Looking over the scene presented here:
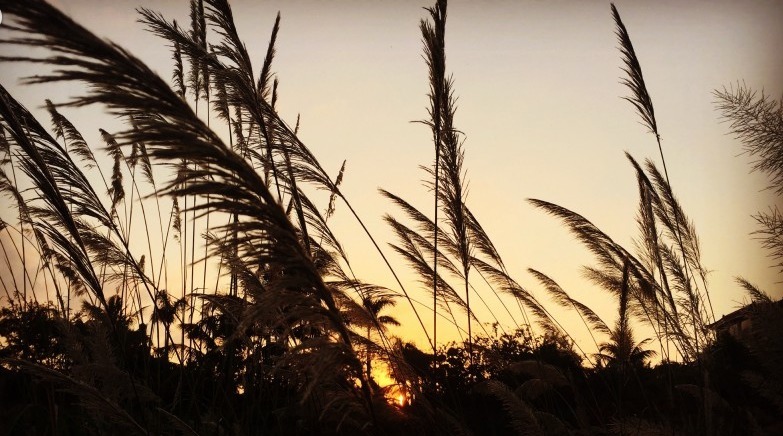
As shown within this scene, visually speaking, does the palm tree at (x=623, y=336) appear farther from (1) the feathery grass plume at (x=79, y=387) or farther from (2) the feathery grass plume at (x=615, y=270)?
(1) the feathery grass plume at (x=79, y=387)

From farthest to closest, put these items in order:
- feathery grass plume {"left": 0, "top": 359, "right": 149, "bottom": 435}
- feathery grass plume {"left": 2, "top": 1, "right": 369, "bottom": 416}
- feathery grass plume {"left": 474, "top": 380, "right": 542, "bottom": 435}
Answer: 1. feathery grass plume {"left": 474, "top": 380, "right": 542, "bottom": 435}
2. feathery grass plume {"left": 0, "top": 359, "right": 149, "bottom": 435}
3. feathery grass plume {"left": 2, "top": 1, "right": 369, "bottom": 416}

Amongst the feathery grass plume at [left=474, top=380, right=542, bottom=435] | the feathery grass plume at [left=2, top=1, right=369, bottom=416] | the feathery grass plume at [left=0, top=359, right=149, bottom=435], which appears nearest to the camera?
the feathery grass plume at [left=2, top=1, right=369, bottom=416]

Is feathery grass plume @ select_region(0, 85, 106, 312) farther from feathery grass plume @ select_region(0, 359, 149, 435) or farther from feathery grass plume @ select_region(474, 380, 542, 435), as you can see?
feathery grass plume @ select_region(474, 380, 542, 435)

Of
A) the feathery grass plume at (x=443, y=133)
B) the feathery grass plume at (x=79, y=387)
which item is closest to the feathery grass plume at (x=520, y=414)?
the feathery grass plume at (x=443, y=133)

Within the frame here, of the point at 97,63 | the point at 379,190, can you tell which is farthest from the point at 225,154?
the point at 379,190

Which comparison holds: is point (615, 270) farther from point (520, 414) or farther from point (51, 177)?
point (51, 177)

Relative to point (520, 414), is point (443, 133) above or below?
above

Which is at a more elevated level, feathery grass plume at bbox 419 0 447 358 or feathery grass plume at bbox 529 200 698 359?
feathery grass plume at bbox 419 0 447 358

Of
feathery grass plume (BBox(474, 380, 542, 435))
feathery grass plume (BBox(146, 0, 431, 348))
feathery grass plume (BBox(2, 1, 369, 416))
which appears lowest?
feathery grass plume (BBox(474, 380, 542, 435))

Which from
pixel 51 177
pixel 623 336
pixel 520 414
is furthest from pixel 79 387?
pixel 623 336

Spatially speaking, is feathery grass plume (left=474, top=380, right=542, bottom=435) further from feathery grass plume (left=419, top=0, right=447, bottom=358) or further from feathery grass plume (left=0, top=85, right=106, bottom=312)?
feathery grass plume (left=0, top=85, right=106, bottom=312)

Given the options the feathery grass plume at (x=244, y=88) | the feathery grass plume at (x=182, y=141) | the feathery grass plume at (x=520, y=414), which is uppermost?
the feathery grass plume at (x=244, y=88)

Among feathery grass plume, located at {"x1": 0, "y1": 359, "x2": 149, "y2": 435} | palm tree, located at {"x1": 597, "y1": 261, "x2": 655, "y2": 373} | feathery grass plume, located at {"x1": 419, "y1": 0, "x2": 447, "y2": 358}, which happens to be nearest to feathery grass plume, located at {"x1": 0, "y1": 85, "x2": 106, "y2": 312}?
feathery grass plume, located at {"x1": 0, "y1": 359, "x2": 149, "y2": 435}

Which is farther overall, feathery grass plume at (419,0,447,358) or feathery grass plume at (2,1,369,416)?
feathery grass plume at (419,0,447,358)
